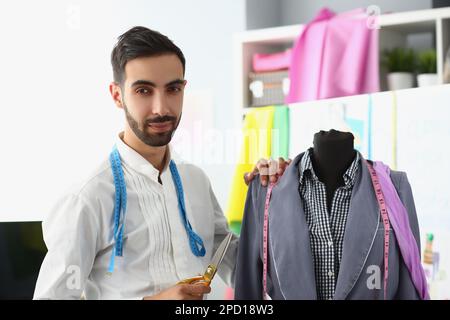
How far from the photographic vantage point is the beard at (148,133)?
799 millimetres

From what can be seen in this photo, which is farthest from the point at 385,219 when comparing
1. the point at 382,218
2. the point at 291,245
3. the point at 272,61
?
the point at 272,61

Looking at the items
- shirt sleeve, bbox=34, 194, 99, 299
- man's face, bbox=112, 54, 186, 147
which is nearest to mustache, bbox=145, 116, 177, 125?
man's face, bbox=112, 54, 186, 147

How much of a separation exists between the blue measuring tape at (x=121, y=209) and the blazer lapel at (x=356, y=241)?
19 centimetres

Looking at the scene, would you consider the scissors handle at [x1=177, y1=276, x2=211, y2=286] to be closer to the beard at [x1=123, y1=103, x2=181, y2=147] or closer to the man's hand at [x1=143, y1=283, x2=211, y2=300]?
the man's hand at [x1=143, y1=283, x2=211, y2=300]

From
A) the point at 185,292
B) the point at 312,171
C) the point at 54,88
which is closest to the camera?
the point at 185,292

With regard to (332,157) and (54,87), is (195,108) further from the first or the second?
(332,157)

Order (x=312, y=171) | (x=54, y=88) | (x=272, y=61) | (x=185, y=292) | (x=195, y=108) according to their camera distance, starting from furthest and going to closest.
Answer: (x=272, y=61) → (x=195, y=108) → (x=54, y=88) → (x=312, y=171) → (x=185, y=292)

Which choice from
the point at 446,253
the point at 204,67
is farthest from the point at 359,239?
the point at 204,67

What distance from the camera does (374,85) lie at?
1.69 meters

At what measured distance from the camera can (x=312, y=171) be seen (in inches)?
33.6

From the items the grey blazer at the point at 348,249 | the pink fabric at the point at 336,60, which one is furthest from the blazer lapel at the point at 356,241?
the pink fabric at the point at 336,60

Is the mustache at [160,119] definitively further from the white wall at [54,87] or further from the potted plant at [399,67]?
the potted plant at [399,67]

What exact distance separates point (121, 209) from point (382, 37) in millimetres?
1143

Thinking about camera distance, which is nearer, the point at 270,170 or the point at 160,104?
the point at 160,104
